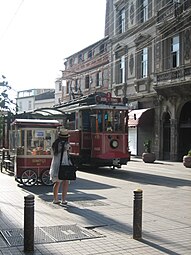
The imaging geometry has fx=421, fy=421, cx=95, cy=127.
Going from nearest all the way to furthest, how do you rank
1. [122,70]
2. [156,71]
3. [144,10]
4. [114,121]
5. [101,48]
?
1. [114,121]
2. [156,71]
3. [144,10]
4. [122,70]
5. [101,48]

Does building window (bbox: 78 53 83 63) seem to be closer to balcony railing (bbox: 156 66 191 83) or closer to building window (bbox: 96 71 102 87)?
building window (bbox: 96 71 102 87)

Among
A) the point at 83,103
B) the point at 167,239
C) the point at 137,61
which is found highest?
the point at 137,61

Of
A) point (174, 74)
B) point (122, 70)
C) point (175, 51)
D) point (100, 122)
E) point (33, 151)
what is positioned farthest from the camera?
point (122, 70)

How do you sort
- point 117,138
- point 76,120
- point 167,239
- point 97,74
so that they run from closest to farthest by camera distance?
point 167,239, point 117,138, point 76,120, point 97,74

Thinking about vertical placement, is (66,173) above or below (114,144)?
below

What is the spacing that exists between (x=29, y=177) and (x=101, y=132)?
625cm

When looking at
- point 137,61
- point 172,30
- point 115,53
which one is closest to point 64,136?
point 172,30

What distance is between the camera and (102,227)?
310 inches

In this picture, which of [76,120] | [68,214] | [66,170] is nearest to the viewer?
[68,214]

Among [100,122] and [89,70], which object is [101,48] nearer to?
[89,70]

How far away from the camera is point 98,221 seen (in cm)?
842

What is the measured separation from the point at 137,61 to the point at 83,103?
1526 cm

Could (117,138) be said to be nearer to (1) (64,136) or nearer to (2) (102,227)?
(1) (64,136)

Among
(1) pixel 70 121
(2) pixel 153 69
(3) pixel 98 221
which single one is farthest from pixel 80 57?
(3) pixel 98 221
